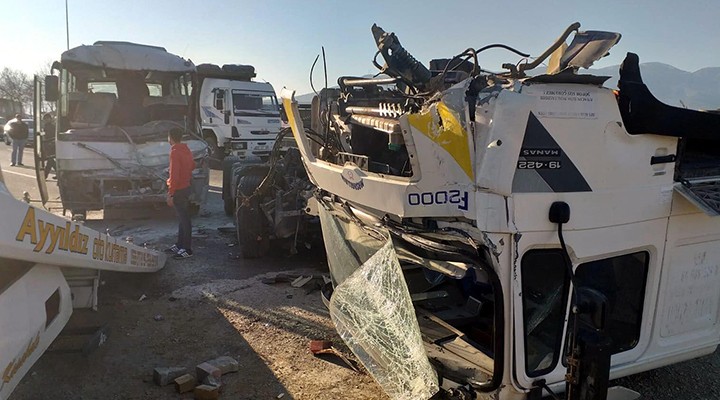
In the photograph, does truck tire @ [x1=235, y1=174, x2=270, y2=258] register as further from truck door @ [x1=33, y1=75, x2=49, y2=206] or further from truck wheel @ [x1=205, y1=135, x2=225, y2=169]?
truck wheel @ [x1=205, y1=135, x2=225, y2=169]

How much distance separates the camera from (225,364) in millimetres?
4031

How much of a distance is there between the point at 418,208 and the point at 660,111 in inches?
50.6

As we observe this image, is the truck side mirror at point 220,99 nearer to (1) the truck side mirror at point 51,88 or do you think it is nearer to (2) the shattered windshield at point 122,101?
(2) the shattered windshield at point 122,101

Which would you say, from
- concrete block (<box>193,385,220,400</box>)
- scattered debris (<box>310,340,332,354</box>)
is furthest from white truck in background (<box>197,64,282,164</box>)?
concrete block (<box>193,385,220,400</box>)

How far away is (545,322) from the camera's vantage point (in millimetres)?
2785

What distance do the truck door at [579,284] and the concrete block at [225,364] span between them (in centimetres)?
221

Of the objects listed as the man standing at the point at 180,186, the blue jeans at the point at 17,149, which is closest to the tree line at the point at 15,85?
the blue jeans at the point at 17,149

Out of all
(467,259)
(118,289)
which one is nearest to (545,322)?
(467,259)

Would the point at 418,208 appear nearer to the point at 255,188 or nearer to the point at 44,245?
the point at 44,245

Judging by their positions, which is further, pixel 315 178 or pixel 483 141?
pixel 315 178

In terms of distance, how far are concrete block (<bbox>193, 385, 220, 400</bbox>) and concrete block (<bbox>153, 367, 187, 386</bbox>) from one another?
1.04 feet

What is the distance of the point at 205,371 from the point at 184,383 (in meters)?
0.17

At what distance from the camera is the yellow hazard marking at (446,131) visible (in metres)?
2.65

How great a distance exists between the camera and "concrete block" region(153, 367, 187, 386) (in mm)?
3815
